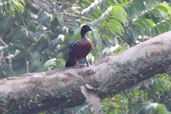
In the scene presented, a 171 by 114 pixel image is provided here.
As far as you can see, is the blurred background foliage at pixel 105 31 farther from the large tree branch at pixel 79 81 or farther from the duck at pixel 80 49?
the large tree branch at pixel 79 81

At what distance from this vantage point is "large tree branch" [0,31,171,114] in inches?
172

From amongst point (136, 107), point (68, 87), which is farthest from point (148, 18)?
point (68, 87)

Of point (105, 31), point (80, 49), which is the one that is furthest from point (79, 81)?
point (105, 31)

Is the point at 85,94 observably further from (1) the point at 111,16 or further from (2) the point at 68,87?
(1) the point at 111,16

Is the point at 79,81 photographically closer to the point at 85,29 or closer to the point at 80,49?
the point at 80,49

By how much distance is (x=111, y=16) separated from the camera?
490 cm

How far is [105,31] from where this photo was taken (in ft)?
16.9

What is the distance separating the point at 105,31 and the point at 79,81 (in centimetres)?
93

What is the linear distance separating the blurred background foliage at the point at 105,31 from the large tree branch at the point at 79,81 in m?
0.29

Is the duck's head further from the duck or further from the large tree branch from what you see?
the large tree branch

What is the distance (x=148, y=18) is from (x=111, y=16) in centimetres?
86

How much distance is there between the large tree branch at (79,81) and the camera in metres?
4.36

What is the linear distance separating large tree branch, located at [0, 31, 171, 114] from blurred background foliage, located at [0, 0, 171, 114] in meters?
0.29

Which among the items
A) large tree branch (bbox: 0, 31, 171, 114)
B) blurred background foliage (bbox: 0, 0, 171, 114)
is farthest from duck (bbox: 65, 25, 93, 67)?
large tree branch (bbox: 0, 31, 171, 114)
